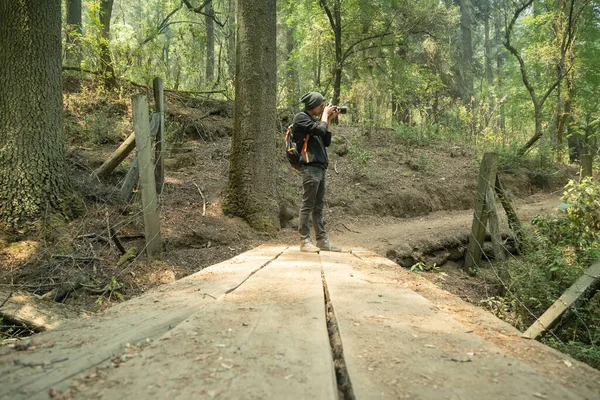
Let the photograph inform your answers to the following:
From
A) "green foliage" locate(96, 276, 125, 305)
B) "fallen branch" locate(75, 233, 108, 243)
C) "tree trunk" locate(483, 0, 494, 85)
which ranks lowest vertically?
"green foliage" locate(96, 276, 125, 305)

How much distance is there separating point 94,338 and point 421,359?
1.20m

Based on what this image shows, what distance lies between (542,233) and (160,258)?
5.53 meters

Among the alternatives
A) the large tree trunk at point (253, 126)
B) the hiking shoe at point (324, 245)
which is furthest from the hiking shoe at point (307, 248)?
the large tree trunk at point (253, 126)

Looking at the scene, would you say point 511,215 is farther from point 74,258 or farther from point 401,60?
point 401,60

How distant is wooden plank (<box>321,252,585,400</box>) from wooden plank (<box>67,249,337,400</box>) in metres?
0.12

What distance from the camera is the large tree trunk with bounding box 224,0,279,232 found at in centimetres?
707

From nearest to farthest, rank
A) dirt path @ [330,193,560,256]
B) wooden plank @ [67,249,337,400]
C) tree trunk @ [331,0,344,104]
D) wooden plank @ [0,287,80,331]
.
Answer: wooden plank @ [67,249,337,400] < wooden plank @ [0,287,80,331] < dirt path @ [330,193,560,256] < tree trunk @ [331,0,344,104]

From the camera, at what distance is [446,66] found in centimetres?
1884

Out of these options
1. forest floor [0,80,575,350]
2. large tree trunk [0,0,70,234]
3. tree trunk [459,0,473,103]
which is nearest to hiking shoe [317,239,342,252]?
forest floor [0,80,575,350]

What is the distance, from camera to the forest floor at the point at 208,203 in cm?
450

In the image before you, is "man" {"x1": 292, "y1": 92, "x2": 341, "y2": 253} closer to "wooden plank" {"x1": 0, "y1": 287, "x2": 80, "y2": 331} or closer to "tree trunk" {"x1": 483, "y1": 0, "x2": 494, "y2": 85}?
"wooden plank" {"x1": 0, "y1": 287, "x2": 80, "y2": 331}

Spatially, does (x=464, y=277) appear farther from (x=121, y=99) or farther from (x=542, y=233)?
(x=121, y=99)

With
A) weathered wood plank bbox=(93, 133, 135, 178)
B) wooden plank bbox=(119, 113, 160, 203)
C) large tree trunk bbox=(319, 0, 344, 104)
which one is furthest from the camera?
large tree trunk bbox=(319, 0, 344, 104)

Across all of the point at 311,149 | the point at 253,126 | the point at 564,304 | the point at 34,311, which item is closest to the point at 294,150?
the point at 311,149
